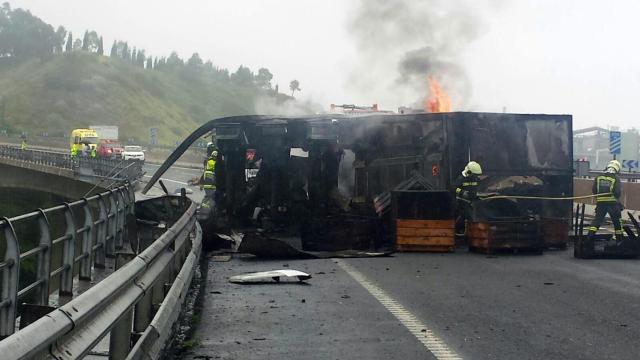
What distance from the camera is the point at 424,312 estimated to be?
7.00 m

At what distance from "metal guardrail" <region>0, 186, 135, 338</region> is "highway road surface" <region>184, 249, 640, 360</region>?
1.49 metres

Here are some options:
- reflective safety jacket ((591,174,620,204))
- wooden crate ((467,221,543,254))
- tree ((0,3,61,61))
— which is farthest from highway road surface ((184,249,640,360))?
tree ((0,3,61,61))

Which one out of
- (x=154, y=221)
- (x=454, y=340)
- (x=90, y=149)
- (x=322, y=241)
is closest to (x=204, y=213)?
(x=154, y=221)

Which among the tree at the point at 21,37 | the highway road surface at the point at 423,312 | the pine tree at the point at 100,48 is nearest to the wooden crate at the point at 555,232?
the highway road surface at the point at 423,312

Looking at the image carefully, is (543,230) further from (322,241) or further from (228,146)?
(228,146)

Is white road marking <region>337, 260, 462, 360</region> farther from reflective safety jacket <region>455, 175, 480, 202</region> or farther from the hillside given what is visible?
the hillside

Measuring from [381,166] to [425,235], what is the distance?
3508 millimetres

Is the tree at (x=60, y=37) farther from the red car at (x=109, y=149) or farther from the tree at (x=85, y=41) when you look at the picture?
the red car at (x=109, y=149)

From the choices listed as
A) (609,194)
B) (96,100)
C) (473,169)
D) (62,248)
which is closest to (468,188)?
(473,169)

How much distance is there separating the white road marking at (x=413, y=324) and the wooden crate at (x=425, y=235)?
10.4 feet

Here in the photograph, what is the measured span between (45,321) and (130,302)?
4.43 feet

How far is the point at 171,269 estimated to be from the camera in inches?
274

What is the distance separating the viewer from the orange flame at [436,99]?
19734mm

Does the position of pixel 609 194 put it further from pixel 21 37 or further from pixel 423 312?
pixel 21 37
